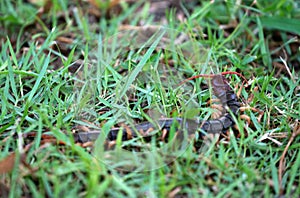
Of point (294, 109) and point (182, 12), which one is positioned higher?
point (182, 12)

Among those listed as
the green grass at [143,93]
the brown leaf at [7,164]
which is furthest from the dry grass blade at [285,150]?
the brown leaf at [7,164]

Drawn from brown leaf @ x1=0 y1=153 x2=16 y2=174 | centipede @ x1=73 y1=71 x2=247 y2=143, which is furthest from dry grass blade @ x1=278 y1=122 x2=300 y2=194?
brown leaf @ x1=0 y1=153 x2=16 y2=174

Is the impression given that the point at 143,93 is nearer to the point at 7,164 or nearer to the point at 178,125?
the point at 178,125

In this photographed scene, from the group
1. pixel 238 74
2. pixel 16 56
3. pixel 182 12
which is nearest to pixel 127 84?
pixel 238 74

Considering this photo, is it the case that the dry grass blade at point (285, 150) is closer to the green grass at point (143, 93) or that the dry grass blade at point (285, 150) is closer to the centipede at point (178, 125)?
the green grass at point (143, 93)

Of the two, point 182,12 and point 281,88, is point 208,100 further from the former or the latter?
point 182,12

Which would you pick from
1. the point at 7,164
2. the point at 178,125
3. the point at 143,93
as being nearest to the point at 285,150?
the point at 178,125

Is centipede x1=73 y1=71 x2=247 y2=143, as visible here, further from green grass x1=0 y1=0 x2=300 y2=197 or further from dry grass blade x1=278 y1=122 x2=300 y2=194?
dry grass blade x1=278 y1=122 x2=300 y2=194

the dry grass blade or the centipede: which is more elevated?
the centipede
